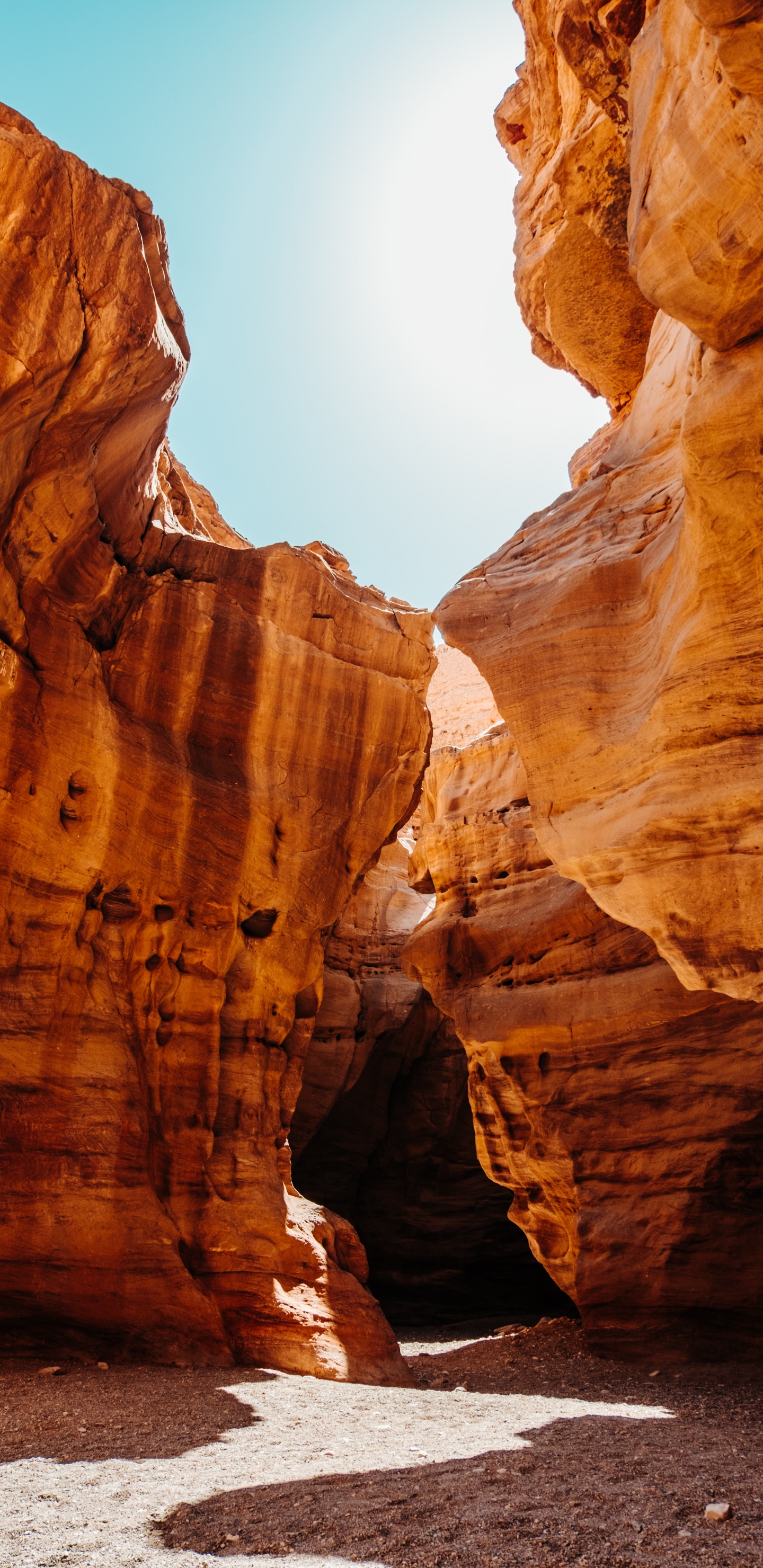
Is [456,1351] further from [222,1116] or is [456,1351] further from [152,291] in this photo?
[152,291]

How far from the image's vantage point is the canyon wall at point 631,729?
6660 mm

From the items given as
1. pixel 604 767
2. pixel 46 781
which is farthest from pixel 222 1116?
pixel 604 767

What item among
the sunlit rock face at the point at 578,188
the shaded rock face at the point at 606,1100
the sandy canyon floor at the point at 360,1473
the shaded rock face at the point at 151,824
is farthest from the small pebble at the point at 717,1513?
the sunlit rock face at the point at 578,188

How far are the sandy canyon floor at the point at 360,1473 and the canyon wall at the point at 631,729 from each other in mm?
3199

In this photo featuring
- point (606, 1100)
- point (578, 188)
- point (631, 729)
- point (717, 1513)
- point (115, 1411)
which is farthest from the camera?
point (606, 1100)

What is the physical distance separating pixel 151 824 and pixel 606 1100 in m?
7.44

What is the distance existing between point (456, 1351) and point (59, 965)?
8.65 meters

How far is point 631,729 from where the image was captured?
8688 millimetres

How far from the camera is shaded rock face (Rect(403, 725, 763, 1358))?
42.6 ft

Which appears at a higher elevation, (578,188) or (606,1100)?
(578,188)

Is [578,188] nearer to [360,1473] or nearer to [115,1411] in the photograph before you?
[360,1473]

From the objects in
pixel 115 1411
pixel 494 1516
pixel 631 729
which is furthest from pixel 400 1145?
pixel 494 1516

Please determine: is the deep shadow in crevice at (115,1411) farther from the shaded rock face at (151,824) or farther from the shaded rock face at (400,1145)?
the shaded rock face at (400,1145)

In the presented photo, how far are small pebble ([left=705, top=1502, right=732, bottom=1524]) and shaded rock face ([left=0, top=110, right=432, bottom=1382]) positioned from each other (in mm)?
6533
